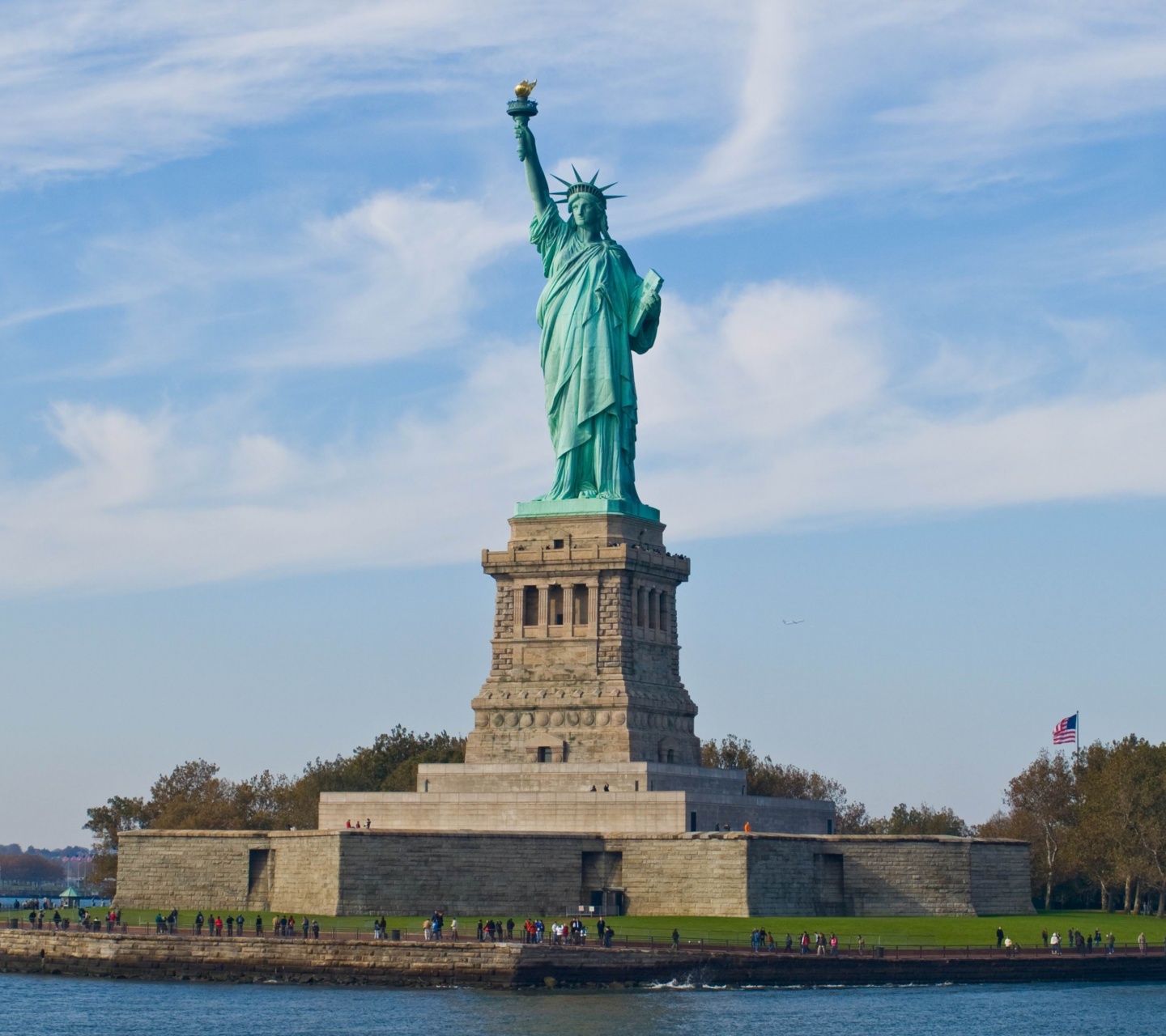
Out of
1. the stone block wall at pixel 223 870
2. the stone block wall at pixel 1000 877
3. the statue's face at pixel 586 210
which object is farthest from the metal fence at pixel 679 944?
the statue's face at pixel 586 210

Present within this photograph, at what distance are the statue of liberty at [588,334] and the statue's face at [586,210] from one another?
1.0 inches

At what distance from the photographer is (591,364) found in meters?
68.3

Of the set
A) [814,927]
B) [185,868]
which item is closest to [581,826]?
[814,927]

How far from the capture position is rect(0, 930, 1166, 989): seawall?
5250 centimetres

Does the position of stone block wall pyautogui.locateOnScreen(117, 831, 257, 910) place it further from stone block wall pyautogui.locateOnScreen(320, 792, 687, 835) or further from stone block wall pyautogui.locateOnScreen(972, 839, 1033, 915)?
stone block wall pyautogui.locateOnScreen(972, 839, 1033, 915)

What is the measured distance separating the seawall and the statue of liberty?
59.5 ft

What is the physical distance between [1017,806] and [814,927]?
28.2 meters

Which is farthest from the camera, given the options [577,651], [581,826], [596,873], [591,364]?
[591,364]

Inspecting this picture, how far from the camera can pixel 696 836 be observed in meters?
59.5

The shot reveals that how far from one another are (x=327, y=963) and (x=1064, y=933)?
19.6m

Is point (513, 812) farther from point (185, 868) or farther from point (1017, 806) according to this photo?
point (1017, 806)

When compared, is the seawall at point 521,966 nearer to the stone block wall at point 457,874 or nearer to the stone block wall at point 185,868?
the stone block wall at point 457,874

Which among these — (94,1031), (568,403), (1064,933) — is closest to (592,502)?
(568,403)

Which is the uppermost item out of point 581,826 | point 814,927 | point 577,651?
point 577,651
